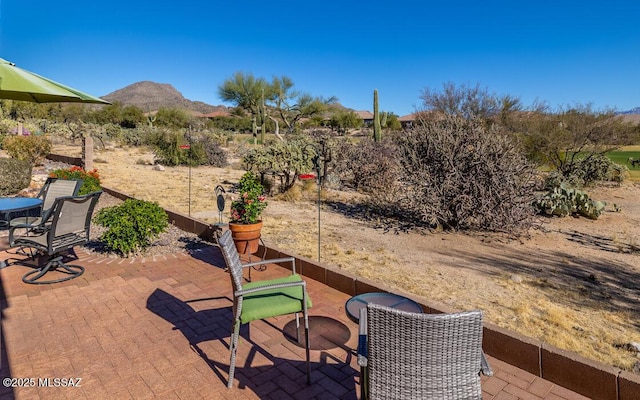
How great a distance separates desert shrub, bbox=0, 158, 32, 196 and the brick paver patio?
599cm

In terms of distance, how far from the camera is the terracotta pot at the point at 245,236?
518 cm

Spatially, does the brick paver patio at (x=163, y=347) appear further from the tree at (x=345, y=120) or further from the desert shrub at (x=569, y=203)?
the tree at (x=345, y=120)

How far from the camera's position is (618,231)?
820cm

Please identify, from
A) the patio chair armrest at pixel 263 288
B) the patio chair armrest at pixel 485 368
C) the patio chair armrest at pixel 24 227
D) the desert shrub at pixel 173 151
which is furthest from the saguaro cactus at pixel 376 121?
the patio chair armrest at pixel 485 368

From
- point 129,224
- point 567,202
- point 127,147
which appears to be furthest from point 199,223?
point 127,147

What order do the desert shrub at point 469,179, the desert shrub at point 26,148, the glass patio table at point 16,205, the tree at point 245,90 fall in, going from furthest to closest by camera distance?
the tree at point 245,90 < the desert shrub at point 26,148 < the desert shrub at point 469,179 < the glass patio table at point 16,205

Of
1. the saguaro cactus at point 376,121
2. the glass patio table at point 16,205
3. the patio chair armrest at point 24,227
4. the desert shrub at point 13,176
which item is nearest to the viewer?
the patio chair armrest at point 24,227

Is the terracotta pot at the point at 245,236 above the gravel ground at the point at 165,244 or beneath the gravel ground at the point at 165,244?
above

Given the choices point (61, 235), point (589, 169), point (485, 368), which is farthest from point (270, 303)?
point (589, 169)

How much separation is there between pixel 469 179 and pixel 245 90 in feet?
126

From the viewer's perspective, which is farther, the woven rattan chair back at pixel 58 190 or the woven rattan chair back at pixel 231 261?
the woven rattan chair back at pixel 58 190

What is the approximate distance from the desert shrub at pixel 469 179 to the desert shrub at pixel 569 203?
2.04 meters

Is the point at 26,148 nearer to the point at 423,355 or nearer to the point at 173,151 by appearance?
the point at 173,151

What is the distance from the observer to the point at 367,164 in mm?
12570
